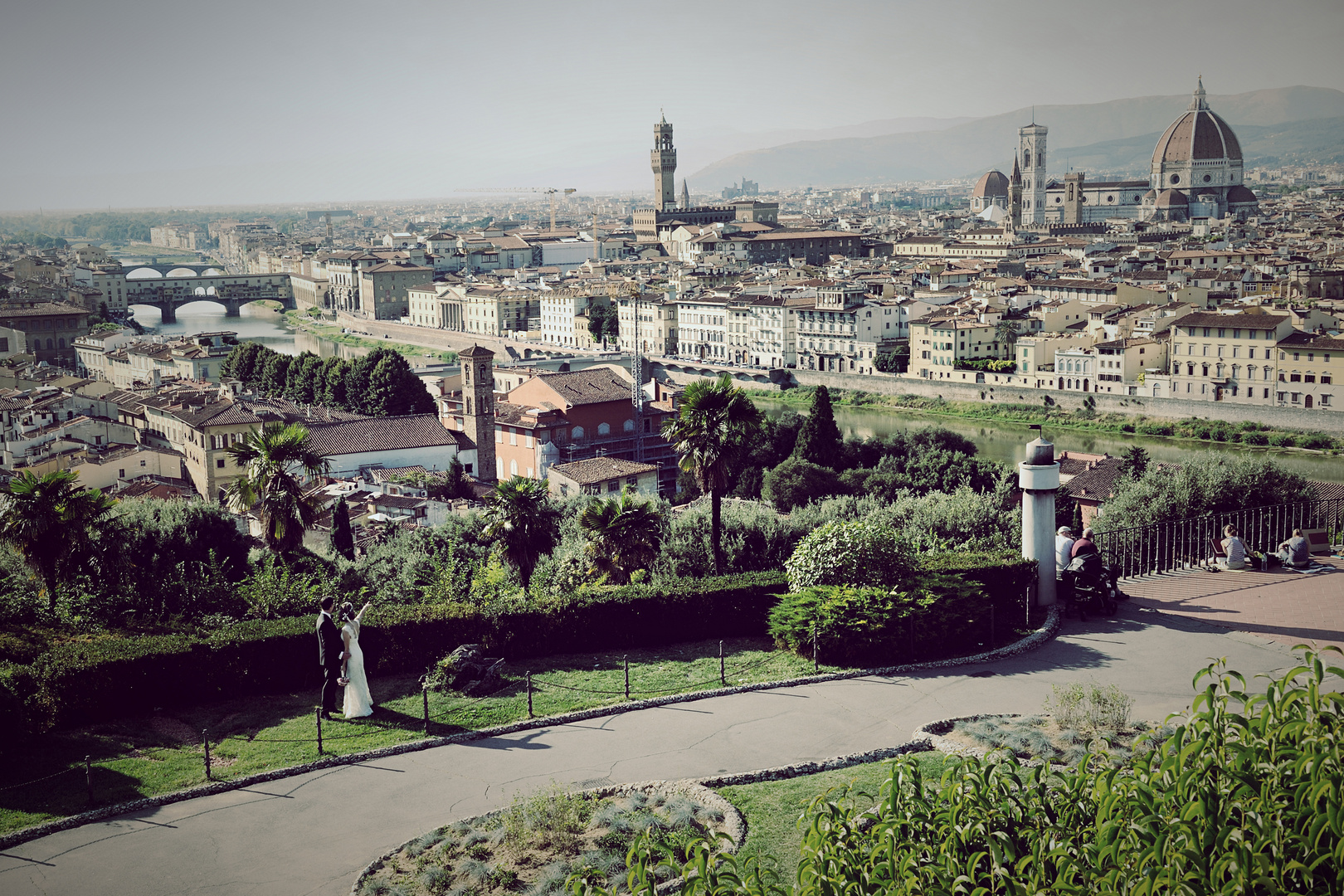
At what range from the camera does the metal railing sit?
908 cm

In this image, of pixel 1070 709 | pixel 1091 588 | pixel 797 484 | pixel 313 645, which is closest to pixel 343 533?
pixel 313 645

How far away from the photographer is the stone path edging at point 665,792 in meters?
4.56

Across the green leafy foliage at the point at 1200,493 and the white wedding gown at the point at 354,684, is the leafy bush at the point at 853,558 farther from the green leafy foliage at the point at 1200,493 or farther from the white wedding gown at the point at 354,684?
the green leafy foliage at the point at 1200,493

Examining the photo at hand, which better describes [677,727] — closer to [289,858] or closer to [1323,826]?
[289,858]

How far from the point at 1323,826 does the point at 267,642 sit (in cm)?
537

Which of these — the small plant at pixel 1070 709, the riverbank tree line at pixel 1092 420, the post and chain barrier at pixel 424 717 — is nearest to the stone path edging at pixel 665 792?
the post and chain barrier at pixel 424 717

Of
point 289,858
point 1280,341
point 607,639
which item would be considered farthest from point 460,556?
point 1280,341

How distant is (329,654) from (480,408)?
774 inches

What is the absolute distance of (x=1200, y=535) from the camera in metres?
9.62

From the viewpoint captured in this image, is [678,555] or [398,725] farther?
[678,555]

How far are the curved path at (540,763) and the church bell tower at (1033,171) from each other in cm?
9989

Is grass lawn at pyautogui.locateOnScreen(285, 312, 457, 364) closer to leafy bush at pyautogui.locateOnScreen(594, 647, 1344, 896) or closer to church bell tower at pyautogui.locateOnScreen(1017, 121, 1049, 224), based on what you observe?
leafy bush at pyautogui.locateOnScreen(594, 647, 1344, 896)

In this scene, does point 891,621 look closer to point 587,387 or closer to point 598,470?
point 598,470

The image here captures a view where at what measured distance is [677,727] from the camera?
6.08 metres
